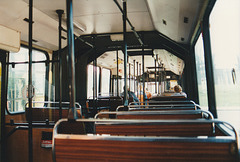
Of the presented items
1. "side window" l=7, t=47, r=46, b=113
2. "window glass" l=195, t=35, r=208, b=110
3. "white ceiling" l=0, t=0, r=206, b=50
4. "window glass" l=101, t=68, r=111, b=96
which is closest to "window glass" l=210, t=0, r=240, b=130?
"window glass" l=195, t=35, r=208, b=110

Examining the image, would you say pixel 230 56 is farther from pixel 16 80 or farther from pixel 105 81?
pixel 105 81

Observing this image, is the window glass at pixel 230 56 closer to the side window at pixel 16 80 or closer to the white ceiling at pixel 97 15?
the white ceiling at pixel 97 15

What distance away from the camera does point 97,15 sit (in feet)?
12.9

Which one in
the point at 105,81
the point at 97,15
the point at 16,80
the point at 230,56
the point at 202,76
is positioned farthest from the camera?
the point at 105,81

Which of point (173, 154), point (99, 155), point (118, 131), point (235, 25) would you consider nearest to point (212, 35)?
point (235, 25)

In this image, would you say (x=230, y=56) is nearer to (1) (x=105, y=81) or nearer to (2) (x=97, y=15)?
(2) (x=97, y=15)

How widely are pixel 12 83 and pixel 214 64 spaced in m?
3.67

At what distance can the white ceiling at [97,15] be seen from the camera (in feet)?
9.71

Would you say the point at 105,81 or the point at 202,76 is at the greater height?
the point at 105,81

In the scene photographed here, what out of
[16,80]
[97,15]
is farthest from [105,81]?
[16,80]

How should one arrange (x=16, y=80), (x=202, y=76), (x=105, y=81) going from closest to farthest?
1. (x=202, y=76)
2. (x=16, y=80)
3. (x=105, y=81)

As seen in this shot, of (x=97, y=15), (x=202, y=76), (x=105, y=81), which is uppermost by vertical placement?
(x=97, y=15)

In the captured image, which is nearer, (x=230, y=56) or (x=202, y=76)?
(x=230, y=56)

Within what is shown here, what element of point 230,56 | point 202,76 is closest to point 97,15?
point 202,76
